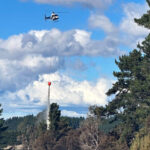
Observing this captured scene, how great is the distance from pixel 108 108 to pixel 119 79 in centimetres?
643

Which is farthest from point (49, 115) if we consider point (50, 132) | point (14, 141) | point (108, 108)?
point (14, 141)

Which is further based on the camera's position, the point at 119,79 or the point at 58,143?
the point at 58,143

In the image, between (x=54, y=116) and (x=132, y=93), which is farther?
(x=54, y=116)

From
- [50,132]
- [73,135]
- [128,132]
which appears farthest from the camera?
[50,132]

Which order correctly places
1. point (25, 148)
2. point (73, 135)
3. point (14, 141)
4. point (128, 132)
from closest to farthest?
point (128, 132) → point (73, 135) → point (25, 148) → point (14, 141)

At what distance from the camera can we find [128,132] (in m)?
94.0

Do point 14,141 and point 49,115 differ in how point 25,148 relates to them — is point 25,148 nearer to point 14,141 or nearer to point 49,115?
point 14,141

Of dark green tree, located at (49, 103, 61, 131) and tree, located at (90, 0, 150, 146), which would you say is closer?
tree, located at (90, 0, 150, 146)

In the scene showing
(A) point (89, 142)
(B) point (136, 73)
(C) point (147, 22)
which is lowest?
(A) point (89, 142)

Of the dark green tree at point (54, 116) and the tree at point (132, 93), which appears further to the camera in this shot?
the dark green tree at point (54, 116)

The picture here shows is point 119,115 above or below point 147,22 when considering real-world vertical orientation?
below

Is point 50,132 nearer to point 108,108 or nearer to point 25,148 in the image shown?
point 108,108

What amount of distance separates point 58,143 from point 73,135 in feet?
20.9

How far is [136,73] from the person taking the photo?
9569 centimetres
